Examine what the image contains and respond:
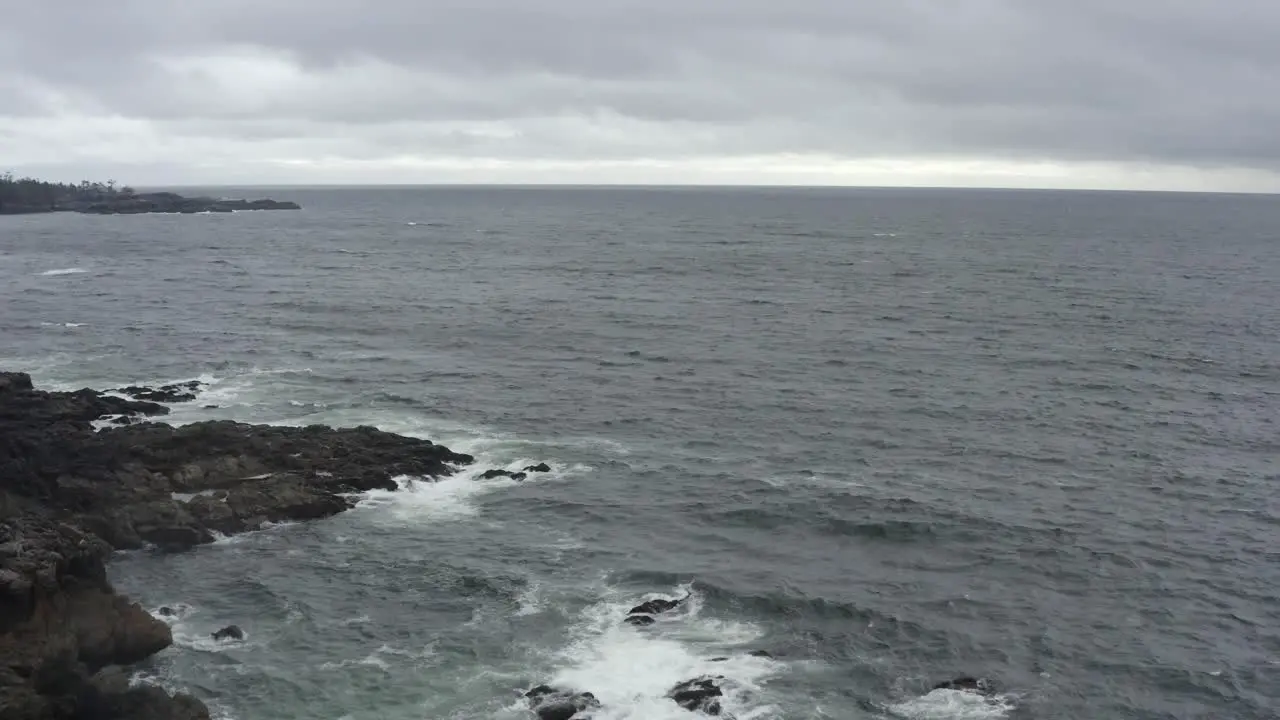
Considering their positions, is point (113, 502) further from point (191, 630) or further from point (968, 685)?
point (968, 685)

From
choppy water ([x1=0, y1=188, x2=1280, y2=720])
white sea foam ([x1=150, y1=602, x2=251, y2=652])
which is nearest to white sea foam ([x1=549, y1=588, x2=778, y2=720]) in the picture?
choppy water ([x1=0, y1=188, x2=1280, y2=720])

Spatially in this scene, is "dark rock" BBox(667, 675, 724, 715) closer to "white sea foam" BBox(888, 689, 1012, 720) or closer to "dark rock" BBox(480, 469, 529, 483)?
"white sea foam" BBox(888, 689, 1012, 720)

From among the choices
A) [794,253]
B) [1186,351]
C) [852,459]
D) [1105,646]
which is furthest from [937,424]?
[794,253]

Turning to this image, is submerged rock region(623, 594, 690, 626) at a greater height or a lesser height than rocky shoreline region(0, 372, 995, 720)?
lesser

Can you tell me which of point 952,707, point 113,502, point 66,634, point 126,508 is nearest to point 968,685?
point 952,707

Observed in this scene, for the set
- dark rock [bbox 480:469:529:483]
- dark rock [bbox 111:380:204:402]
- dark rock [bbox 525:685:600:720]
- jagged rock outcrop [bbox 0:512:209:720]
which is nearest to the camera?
jagged rock outcrop [bbox 0:512:209:720]

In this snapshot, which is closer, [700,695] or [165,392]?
[700,695]
